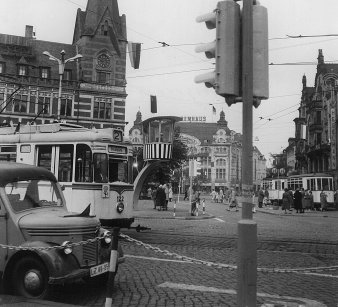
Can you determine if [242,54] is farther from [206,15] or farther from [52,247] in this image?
[52,247]

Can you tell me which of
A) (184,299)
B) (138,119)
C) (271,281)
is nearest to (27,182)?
(184,299)

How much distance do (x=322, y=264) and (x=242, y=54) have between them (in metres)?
6.34

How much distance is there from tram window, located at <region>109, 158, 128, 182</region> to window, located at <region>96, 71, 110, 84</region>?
4263cm

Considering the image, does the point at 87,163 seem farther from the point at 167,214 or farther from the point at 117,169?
the point at 167,214

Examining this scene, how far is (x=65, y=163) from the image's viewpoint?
1320 cm

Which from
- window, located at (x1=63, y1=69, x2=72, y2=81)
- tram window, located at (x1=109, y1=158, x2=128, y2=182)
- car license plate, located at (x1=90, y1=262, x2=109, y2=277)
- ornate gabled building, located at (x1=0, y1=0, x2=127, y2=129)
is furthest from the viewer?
window, located at (x1=63, y1=69, x2=72, y2=81)

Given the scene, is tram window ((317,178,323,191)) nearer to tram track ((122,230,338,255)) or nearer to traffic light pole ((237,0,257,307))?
tram track ((122,230,338,255))

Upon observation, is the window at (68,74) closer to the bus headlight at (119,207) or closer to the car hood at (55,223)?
the bus headlight at (119,207)

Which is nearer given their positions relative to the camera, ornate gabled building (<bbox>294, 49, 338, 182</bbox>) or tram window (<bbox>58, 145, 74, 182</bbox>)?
tram window (<bbox>58, 145, 74, 182</bbox>)

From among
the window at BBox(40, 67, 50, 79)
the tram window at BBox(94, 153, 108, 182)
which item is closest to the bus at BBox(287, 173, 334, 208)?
the tram window at BBox(94, 153, 108, 182)

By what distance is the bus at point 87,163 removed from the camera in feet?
42.4

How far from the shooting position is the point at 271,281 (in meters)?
7.63

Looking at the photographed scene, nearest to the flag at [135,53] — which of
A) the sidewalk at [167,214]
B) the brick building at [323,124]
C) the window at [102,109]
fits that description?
the sidewalk at [167,214]

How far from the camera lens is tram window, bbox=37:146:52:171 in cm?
1341
